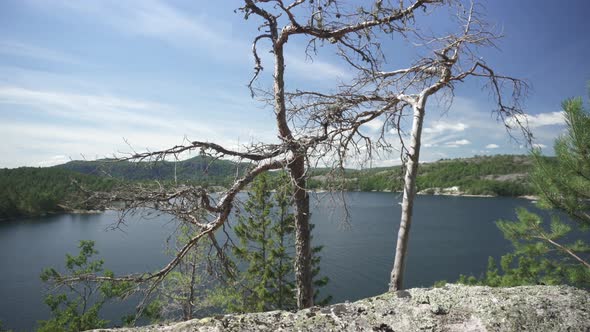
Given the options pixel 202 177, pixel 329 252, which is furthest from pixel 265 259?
pixel 329 252

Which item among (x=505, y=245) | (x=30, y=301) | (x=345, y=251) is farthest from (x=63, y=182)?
(x=505, y=245)

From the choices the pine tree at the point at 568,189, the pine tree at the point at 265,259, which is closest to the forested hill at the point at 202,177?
the pine tree at the point at 568,189

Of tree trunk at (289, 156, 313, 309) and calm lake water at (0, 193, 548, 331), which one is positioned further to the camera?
calm lake water at (0, 193, 548, 331)

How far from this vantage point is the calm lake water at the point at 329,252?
26.8 meters

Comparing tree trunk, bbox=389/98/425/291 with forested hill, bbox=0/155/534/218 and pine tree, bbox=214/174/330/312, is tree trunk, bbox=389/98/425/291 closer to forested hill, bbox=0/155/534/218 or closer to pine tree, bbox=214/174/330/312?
forested hill, bbox=0/155/534/218

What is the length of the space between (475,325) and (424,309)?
0.23 m

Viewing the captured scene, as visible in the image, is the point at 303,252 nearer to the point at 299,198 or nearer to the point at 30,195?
the point at 299,198

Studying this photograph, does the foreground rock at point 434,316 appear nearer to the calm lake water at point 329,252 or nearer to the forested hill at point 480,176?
the calm lake water at point 329,252

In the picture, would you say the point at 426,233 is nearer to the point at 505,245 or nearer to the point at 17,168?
the point at 505,245

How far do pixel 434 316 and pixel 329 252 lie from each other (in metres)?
36.2

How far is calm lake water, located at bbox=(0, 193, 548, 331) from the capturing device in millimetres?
26828

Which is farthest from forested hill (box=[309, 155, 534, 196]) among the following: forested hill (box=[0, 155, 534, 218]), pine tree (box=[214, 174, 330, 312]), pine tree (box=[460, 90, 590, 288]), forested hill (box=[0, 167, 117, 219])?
pine tree (box=[460, 90, 590, 288])

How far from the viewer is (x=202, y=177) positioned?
3629 millimetres

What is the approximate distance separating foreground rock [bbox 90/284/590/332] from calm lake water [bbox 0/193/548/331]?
15866mm
